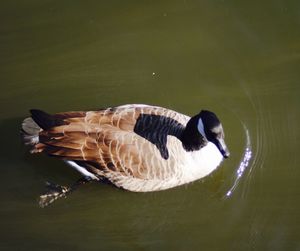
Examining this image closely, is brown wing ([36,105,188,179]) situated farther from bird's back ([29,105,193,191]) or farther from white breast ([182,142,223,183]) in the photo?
white breast ([182,142,223,183])

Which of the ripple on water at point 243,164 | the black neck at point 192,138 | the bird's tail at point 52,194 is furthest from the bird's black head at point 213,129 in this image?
the bird's tail at point 52,194

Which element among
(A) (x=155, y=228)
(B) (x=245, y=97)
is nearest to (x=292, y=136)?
(B) (x=245, y=97)

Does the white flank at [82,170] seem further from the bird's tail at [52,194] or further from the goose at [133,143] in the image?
the bird's tail at [52,194]

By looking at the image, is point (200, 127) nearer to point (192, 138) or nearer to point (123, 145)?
point (192, 138)

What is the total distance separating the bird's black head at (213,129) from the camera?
4953mm

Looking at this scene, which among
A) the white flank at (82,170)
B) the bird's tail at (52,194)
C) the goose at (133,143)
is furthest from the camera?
the bird's tail at (52,194)

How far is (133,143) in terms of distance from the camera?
5.12 m

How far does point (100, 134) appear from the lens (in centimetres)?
514

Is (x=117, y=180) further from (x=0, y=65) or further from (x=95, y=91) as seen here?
(x=0, y=65)

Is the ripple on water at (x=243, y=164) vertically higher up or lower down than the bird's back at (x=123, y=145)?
lower down

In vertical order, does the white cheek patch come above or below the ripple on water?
above

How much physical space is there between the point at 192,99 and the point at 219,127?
1183 millimetres

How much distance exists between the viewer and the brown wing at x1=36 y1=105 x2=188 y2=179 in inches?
201

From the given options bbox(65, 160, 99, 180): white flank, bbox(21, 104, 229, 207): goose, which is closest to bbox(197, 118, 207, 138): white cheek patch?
bbox(21, 104, 229, 207): goose
